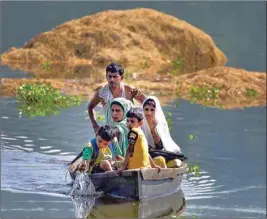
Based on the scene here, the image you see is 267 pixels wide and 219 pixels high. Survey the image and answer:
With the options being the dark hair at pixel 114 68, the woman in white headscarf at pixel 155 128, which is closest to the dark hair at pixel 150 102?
the woman in white headscarf at pixel 155 128

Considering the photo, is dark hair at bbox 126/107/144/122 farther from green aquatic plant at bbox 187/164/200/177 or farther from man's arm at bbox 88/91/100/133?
green aquatic plant at bbox 187/164/200/177

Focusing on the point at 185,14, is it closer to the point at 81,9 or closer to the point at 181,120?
the point at 81,9

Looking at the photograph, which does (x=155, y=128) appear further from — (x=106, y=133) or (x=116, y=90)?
(x=106, y=133)

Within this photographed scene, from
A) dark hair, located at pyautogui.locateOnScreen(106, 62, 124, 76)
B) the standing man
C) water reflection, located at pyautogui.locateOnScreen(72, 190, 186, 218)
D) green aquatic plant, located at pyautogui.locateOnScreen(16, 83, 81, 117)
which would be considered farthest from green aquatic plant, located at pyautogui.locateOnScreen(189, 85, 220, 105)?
Result: water reflection, located at pyautogui.locateOnScreen(72, 190, 186, 218)

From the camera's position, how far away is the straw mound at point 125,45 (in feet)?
94.6

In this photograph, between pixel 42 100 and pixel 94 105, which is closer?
pixel 94 105

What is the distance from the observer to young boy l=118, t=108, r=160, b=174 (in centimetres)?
1282

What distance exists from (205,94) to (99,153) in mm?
10757

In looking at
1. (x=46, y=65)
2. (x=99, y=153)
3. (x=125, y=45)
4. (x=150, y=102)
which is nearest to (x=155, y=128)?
(x=150, y=102)

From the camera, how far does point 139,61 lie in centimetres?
2917

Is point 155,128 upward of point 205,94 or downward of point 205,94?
downward

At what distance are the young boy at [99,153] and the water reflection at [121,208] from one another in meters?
0.36

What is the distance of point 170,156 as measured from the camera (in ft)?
45.8

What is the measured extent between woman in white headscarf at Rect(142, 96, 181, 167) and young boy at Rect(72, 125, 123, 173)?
0.82m
